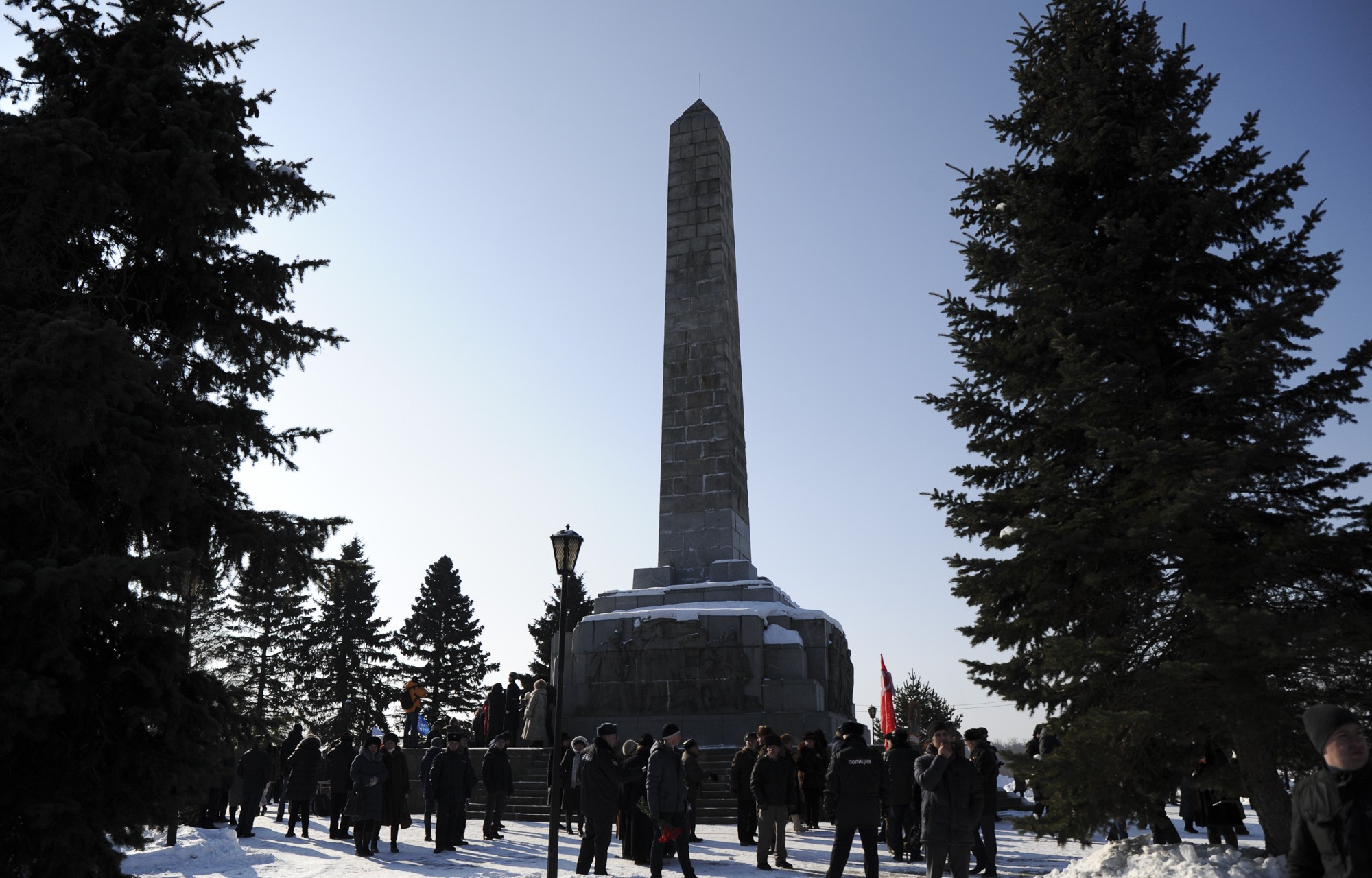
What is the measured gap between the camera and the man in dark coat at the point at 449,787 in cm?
1385

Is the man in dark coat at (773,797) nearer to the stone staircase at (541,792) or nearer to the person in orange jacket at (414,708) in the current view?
the stone staircase at (541,792)

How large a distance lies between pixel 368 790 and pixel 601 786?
4099mm

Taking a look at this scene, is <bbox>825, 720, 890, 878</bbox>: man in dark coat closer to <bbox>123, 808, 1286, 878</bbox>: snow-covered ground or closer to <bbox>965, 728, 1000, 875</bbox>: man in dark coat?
<bbox>965, 728, 1000, 875</bbox>: man in dark coat

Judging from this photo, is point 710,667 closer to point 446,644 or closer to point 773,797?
point 773,797

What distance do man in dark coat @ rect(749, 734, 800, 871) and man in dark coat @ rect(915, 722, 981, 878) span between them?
126 inches

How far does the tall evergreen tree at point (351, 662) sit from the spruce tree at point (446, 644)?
2.13 metres

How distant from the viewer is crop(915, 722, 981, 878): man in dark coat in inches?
348

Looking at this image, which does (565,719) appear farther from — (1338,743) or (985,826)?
(1338,743)

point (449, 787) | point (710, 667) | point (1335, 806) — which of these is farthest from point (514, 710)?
point (1335, 806)

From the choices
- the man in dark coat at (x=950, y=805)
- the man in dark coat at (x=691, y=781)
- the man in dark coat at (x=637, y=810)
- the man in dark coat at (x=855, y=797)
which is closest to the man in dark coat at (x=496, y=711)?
the man in dark coat at (x=691, y=781)

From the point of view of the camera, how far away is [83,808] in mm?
7402

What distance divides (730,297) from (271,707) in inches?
1323

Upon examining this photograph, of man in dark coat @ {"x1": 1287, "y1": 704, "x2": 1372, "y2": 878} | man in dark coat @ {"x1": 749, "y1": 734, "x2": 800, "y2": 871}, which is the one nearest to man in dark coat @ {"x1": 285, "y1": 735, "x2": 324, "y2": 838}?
man in dark coat @ {"x1": 749, "y1": 734, "x2": 800, "y2": 871}

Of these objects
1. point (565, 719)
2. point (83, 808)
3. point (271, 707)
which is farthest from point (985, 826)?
point (271, 707)
